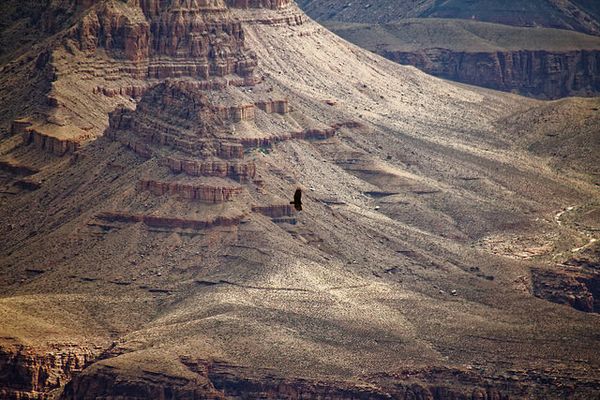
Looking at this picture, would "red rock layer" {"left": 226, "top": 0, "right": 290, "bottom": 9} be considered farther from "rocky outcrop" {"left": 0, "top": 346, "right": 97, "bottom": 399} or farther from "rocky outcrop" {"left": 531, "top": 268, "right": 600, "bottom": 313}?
"rocky outcrop" {"left": 0, "top": 346, "right": 97, "bottom": 399}

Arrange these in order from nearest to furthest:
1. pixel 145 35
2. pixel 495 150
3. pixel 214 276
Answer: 1. pixel 214 276
2. pixel 145 35
3. pixel 495 150

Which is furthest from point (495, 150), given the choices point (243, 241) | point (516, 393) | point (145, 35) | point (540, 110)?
point (516, 393)

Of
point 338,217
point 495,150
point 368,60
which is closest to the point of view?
point 338,217

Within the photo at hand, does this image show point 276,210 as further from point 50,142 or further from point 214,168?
point 50,142

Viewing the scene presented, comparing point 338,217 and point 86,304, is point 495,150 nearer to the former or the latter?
point 338,217

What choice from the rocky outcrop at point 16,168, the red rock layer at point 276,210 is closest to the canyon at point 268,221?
the red rock layer at point 276,210

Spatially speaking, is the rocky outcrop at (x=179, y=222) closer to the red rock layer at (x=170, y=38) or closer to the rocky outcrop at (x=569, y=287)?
the rocky outcrop at (x=569, y=287)

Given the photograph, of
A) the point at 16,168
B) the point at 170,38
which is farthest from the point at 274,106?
the point at 16,168
